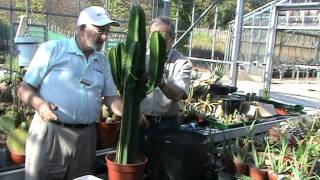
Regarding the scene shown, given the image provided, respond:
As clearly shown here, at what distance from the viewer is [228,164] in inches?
107

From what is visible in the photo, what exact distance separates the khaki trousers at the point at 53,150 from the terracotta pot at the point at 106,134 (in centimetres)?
69

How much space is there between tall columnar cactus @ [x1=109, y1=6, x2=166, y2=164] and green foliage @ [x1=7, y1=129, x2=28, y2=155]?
95 cm

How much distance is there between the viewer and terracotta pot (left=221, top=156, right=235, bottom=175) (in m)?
2.70

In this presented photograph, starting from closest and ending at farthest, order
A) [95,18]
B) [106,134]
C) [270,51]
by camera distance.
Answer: [95,18], [106,134], [270,51]

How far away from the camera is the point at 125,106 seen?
219cm

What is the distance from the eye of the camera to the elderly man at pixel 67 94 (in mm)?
2375

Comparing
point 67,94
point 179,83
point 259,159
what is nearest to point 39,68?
→ point 67,94

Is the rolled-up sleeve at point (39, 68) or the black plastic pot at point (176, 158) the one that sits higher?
the rolled-up sleeve at point (39, 68)

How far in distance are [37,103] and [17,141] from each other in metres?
0.79

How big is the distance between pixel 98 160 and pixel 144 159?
0.74 m

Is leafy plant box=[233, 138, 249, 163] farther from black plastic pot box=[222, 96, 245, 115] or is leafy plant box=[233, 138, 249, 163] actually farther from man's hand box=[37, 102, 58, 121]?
black plastic pot box=[222, 96, 245, 115]

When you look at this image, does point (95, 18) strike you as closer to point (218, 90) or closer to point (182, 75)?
point (182, 75)

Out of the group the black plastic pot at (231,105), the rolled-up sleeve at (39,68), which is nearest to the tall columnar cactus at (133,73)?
the rolled-up sleeve at (39,68)

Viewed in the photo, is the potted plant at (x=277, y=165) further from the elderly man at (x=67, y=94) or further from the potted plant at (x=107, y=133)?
the potted plant at (x=107, y=133)
